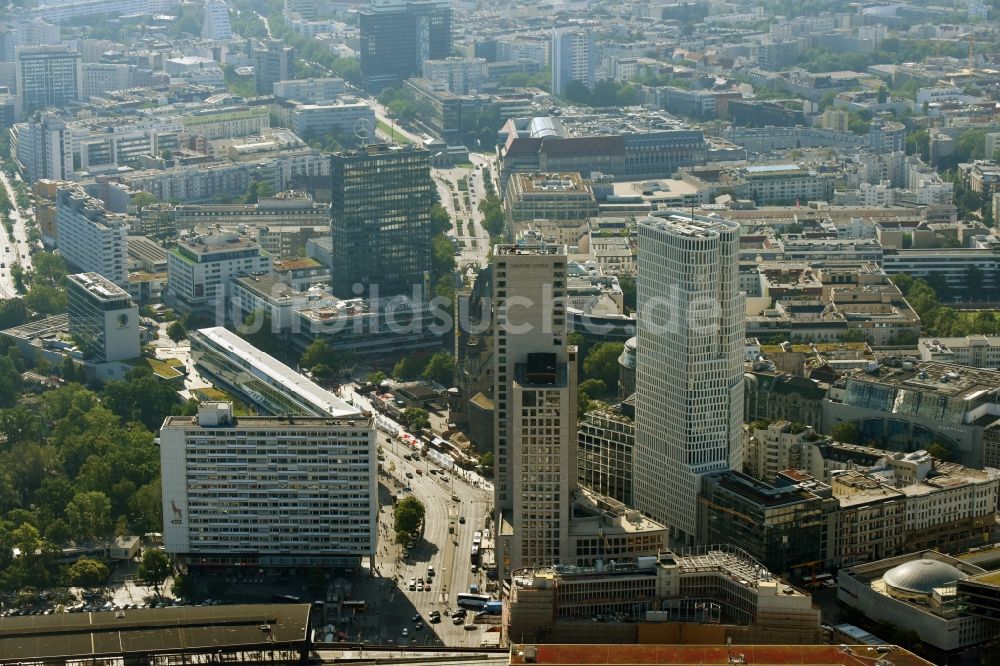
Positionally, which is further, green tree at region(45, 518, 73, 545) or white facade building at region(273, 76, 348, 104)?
white facade building at region(273, 76, 348, 104)

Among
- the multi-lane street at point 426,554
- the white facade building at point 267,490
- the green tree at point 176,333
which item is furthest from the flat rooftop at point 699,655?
the green tree at point 176,333

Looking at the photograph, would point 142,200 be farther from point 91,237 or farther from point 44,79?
point 44,79

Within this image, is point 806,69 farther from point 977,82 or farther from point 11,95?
point 11,95

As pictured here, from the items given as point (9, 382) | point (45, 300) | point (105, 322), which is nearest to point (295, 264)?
point (45, 300)

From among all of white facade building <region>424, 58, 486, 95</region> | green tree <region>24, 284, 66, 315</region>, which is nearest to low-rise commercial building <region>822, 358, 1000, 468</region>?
green tree <region>24, 284, 66, 315</region>

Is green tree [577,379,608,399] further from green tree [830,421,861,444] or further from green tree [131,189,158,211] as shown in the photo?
green tree [131,189,158,211]

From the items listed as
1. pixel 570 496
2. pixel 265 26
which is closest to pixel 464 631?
pixel 570 496
